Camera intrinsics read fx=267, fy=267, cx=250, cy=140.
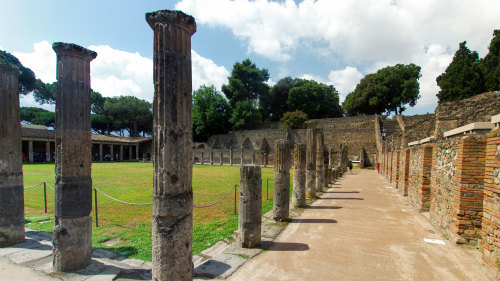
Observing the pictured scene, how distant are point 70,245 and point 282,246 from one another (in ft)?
11.9

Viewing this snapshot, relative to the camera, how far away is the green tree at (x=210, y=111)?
148 ft

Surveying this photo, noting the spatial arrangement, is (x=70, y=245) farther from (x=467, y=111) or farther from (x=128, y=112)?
(x=128, y=112)

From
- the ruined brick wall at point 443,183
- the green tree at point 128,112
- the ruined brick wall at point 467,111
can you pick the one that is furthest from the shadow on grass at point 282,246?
the green tree at point 128,112

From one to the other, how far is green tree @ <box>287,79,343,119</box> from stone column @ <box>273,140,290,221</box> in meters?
38.8

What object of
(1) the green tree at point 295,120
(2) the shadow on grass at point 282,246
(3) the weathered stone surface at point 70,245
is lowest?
(2) the shadow on grass at point 282,246

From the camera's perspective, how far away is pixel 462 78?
88.5 ft

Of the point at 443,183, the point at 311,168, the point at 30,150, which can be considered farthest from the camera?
the point at 30,150

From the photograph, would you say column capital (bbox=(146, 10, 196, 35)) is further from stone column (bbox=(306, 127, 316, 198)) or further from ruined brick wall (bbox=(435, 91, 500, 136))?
ruined brick wall (bbox=(435, 91, 500, 136))

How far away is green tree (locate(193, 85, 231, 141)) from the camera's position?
45250 millimetres

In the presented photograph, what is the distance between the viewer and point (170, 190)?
2.99 metres

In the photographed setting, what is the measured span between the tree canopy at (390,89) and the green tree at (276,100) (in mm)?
12866

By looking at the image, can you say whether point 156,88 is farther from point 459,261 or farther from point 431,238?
point 431,238

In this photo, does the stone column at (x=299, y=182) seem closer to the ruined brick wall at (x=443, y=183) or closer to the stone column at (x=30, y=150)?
the ruined brick wall at (x=443, y=183)

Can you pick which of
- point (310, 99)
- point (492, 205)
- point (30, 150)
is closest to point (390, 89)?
point (310, 99)
